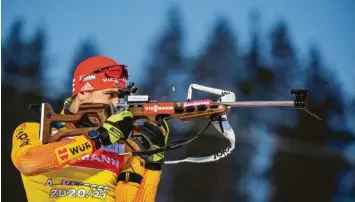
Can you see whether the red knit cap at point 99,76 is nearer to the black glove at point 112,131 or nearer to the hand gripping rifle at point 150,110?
the hand gripping rifle at point 150,110

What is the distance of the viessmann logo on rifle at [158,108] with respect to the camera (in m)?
1.80

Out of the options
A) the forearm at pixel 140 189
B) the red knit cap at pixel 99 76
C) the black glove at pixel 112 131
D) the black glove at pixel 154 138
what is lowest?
the forearm at pixel 140 189

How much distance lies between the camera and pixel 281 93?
7.39 feet

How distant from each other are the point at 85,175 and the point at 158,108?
1.19ft

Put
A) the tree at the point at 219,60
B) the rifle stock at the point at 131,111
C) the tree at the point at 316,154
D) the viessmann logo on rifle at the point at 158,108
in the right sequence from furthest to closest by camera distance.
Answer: the tree at the point at 219,60, the tree at the point at 316,154, the viessmann logo on rifle at the point at 158,108, the rifle stock at the point at 131,111

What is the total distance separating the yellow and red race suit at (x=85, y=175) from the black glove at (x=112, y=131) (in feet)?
0.09

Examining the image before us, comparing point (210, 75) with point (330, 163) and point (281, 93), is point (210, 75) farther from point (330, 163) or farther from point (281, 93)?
point (330, 163)

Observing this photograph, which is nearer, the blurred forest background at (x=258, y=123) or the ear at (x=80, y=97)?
the ear at (x=80, y=97)

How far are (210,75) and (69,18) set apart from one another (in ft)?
2.57

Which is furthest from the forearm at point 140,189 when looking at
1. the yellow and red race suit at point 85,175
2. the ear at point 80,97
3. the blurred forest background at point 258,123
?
the blurred forest background at point 258,123

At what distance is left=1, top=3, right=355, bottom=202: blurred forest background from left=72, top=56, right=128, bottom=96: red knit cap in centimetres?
42

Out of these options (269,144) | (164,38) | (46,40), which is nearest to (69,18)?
(46,40)

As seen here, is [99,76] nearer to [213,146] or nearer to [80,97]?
[80,97]

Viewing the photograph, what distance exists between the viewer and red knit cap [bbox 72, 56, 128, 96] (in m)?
1.84
